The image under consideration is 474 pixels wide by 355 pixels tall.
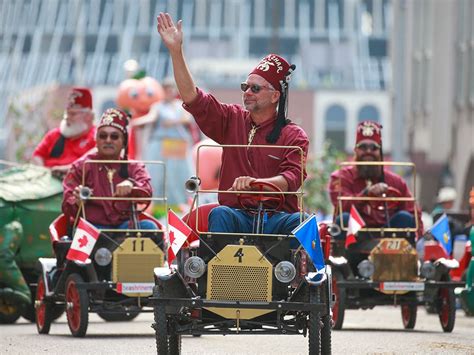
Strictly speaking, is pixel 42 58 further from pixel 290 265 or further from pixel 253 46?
pixel 290 265

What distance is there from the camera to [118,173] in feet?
58.7

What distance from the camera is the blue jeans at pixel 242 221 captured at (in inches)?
493

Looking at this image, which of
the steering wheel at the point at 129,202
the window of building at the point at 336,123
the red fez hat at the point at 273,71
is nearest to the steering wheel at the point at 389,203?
the steering wheel at the point at 129,202

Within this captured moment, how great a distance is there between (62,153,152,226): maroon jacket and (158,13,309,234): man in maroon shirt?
460 centimetres

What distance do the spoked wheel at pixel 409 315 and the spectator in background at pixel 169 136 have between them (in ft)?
43.0

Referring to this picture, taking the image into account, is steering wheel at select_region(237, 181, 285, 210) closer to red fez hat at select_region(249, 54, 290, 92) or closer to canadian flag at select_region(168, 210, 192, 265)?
canadian flag at select_region(168, 210, 192, 265)

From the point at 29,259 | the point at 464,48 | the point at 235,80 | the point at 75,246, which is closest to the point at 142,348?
the point at 75,246

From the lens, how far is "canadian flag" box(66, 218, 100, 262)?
16.8 m

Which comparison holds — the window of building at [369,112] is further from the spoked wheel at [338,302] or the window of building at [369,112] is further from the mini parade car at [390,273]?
the spoked wheel at [338,302]

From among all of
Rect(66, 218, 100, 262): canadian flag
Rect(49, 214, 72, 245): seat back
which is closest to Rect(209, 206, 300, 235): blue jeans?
Rect(66, 218, 100, 262): canadian flag

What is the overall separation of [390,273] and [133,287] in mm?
3162

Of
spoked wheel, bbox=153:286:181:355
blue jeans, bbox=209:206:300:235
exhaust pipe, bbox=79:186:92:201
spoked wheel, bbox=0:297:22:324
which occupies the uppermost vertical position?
exhaust pipe, bbox=79:186:92:201

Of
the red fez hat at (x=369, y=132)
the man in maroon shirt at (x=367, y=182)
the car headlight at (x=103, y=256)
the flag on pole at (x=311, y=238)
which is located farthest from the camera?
the red fez hat at (x=369, y=132)

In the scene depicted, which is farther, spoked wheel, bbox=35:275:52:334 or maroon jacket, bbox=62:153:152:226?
maroon jacket, bbox=62:153:152:226
